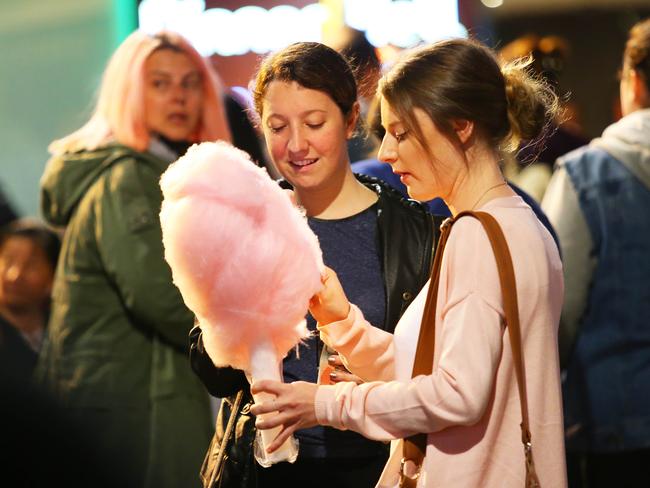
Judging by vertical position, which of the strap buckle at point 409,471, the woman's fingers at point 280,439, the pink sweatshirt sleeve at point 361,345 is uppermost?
the pink sweatshirt sleeve at point 361,345

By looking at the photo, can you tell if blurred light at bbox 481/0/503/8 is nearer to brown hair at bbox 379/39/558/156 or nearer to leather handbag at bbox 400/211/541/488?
brown hair at bbox 379/39/558/156

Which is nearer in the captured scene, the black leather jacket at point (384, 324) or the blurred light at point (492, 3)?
the black leather jacket at point (384, 324)

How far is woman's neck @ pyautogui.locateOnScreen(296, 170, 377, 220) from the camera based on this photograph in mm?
2359

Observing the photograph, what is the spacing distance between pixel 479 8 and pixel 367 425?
540cm

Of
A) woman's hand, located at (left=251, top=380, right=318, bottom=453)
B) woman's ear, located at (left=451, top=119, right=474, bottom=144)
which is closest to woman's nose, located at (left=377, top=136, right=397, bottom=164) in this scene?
woman's ear, located at (left=451, top=119, right=474, bottom=144)

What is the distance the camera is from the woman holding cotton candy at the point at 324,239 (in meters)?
2.21

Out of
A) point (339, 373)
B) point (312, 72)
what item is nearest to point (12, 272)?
point (312, 72)

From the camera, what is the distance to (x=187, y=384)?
133 inches

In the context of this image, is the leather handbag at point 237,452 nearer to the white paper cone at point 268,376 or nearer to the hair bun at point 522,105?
the white paper cone at point 268,376

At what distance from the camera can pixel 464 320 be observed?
1.70m

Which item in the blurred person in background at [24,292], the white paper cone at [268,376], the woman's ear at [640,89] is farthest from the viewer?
the blurred person in background at [24,292]

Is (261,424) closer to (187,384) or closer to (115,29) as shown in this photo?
(187,384)

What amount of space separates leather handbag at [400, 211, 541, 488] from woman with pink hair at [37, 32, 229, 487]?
1.56m

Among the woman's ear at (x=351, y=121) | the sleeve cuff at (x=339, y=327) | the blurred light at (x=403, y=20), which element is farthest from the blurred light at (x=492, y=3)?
the sleeve cuff at (x=339, y=327)
